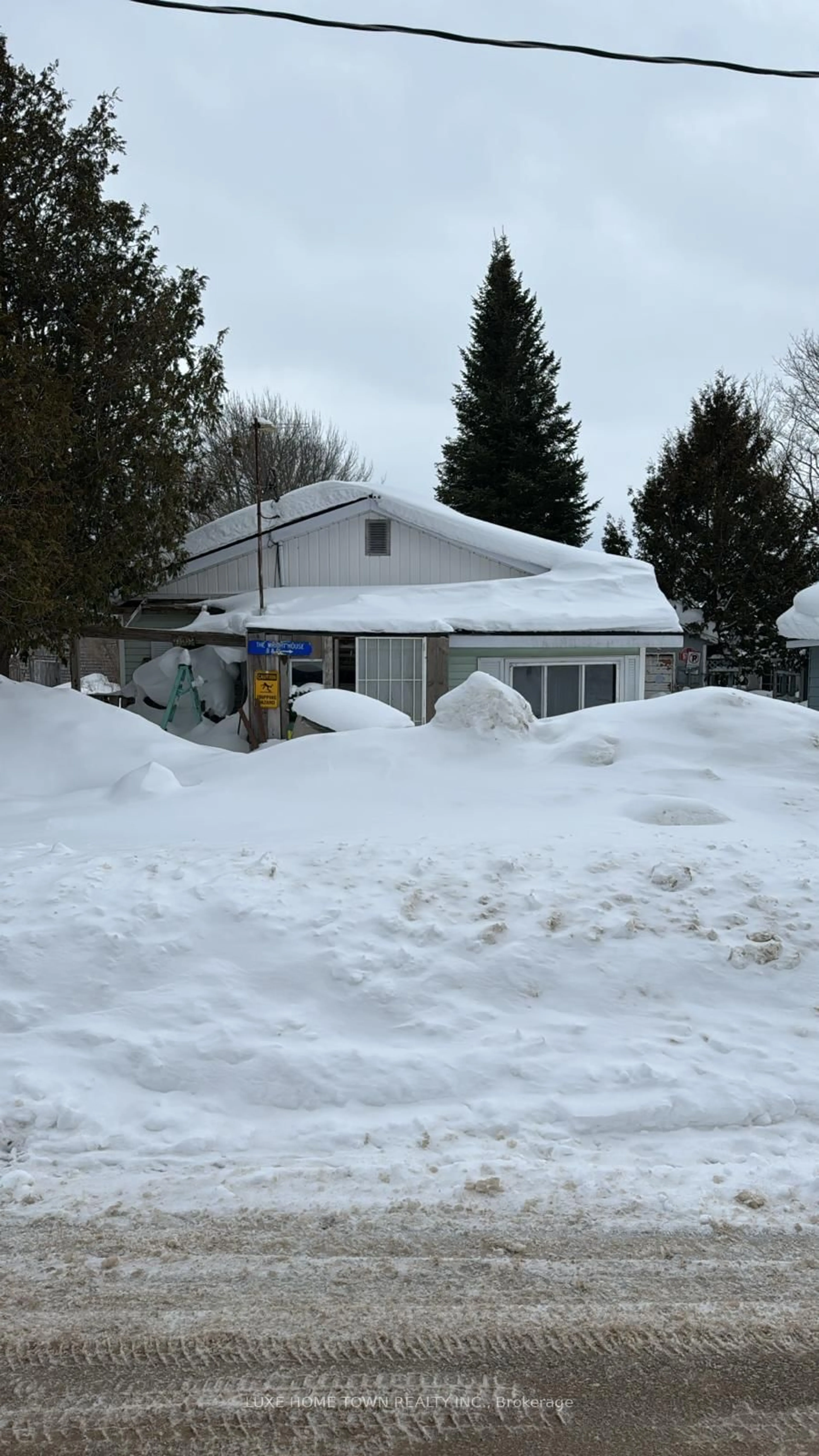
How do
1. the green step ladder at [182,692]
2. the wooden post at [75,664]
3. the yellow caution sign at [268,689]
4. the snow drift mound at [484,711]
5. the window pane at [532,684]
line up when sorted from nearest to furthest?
the snow drift mound at [484,711] → the wooden post at [75,664] → the yellow caution sign at [268,689] → the green step ladder at [182,692] → the window pane at [532,684]

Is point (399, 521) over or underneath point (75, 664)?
over

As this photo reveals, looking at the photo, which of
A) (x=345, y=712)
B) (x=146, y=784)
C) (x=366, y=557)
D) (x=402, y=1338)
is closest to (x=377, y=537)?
(x=366, y=557)

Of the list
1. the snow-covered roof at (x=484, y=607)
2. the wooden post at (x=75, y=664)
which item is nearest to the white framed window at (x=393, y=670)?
the snow-covered roof at (x=484, y=607)

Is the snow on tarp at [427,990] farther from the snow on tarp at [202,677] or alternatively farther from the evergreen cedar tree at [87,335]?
the snow on tarp at [202,677]

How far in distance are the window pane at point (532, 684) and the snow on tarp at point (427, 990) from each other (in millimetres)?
8681

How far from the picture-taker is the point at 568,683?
57.2ft

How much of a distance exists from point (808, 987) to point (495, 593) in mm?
13230

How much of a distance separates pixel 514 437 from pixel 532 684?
17.7 m

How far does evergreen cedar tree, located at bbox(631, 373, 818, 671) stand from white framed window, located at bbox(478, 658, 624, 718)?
9991 mm

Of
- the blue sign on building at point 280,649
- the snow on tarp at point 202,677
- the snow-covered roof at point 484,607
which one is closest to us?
the blue sign on building at point 280,649

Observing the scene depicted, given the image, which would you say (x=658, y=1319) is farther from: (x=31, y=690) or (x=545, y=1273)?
(x=31, y=690)

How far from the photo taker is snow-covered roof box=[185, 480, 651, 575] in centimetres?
1877

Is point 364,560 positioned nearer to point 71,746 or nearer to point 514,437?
point 71,746

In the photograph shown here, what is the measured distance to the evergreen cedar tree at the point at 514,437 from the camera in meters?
32.8
